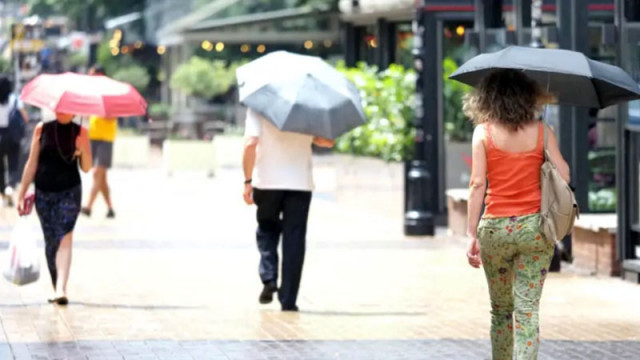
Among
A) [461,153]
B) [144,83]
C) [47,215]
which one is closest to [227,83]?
[144,83]

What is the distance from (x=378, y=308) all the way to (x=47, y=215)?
250 cm

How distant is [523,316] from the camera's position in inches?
295

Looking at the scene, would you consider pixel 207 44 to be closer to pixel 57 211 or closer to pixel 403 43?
pixel 403 43

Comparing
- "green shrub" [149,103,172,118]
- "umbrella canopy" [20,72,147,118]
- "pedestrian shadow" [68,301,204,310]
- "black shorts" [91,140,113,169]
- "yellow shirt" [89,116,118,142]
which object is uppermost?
"umbrella canopy" [20,72,147,118]

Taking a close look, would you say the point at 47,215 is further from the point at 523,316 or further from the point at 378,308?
the point at 523,316

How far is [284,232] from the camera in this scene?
1135cm

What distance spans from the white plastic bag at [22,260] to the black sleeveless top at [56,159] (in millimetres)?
355

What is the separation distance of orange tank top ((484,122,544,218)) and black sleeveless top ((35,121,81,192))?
4.80 meters

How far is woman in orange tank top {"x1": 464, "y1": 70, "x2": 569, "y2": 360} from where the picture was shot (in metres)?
7.54

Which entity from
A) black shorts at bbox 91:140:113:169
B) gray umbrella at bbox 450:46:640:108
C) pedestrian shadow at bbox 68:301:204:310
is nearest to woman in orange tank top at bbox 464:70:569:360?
gray umbrella at bbox 450:46:640:108

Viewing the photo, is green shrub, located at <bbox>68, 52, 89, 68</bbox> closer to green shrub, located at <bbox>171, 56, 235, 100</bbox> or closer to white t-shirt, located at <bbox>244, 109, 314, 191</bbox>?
green shrub, located at <bbox>171, 56, 235, 100</bbox>

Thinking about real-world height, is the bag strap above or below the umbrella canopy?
below

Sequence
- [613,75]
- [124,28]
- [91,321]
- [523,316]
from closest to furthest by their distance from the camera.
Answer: [523,316], [613,75], [91,321], [124,28]

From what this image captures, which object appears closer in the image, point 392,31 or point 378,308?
point 378,308
